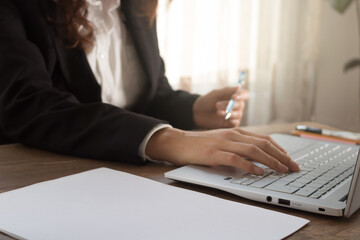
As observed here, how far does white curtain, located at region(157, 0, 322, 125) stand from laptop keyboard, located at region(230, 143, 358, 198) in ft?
5.82

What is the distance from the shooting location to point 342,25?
320 cm

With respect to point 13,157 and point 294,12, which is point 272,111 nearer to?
point 294,12

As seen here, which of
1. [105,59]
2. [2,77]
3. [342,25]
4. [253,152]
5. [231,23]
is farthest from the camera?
[342,25]

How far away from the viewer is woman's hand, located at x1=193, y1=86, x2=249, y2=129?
118 centimetres

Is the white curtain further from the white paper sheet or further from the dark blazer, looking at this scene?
the white paper sheet

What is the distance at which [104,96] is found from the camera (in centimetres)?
146

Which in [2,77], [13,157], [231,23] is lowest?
[13,157]

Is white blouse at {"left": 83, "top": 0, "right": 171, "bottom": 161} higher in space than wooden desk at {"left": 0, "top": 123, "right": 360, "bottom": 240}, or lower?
higher

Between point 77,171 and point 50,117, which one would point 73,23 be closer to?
point 50,117

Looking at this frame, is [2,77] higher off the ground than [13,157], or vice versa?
[2,77]

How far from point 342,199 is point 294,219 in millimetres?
91

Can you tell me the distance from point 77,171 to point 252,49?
7.66 ft

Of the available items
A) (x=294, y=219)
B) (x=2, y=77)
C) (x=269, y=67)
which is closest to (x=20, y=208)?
(x=294, y=219)

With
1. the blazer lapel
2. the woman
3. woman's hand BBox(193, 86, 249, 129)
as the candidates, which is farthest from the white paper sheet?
the blazer lapel
